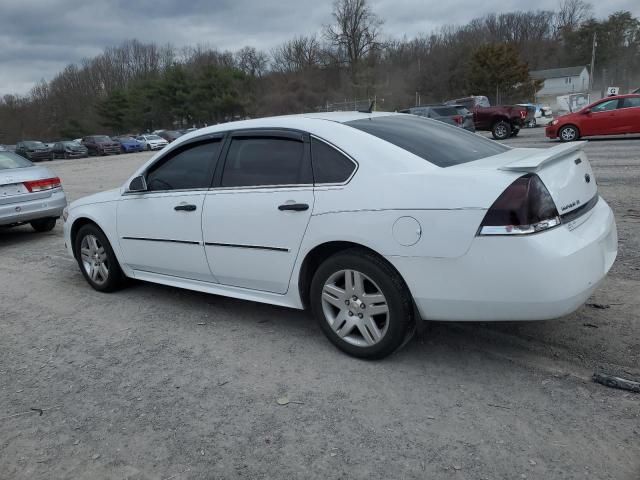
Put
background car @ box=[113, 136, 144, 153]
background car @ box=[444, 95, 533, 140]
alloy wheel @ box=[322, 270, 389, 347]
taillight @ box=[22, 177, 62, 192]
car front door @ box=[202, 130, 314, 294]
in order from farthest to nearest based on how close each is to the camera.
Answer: background car @ box=[113, 136, 144, 153] < background car @ box=[444, 95, 533, 140] < taillight @ box=[22, 177, 62, 192] < car front door @ box=[202, 130, 314, 294] < alloy wheel @ box=[322, 270, 389, 347]

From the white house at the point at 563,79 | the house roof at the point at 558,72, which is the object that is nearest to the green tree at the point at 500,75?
the house roof at the point at 558,72

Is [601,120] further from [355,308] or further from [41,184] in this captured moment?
[355,308]

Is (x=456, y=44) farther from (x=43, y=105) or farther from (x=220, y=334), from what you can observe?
(x=220, y=334)

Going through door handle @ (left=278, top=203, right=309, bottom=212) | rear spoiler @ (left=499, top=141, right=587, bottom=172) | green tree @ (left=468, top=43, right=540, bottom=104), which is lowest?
door handle @ (left=278, top=203, right=309, bottom=212)

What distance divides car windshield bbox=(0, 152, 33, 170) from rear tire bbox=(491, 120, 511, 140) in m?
18.8

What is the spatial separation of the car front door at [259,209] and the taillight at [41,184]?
5.11m

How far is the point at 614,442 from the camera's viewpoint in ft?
8.30

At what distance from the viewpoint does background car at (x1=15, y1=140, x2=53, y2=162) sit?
3747 cm

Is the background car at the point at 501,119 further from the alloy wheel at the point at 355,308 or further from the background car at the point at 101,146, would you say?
the background car at the point at 101,146

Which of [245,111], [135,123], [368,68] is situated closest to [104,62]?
[135,123]

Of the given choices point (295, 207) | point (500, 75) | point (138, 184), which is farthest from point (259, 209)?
point (500, 75)

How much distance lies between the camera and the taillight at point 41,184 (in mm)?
7879

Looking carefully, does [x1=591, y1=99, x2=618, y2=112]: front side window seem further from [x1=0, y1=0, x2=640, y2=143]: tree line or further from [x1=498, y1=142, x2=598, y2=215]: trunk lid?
[x1=0, y1=0, x2=640, y2=143]: tree line

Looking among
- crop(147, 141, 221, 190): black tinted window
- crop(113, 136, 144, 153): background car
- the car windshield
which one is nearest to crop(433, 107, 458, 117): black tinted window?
the car windshield
